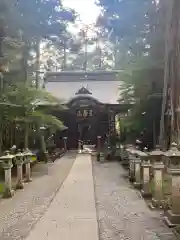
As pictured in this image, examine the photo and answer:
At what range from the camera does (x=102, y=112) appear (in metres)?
26.5

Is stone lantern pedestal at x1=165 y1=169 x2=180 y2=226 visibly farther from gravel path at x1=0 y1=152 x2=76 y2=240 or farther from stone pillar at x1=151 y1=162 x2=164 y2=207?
gravel path at x1=0 y1=152 x2=76 y2=240

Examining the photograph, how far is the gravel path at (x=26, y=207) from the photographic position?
5516 millimetres

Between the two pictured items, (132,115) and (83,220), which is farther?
(132,115)

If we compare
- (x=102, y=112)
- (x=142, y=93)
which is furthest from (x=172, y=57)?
(x=102, y=112)

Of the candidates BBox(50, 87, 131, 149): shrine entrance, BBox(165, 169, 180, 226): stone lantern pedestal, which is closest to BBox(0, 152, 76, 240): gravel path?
BBox(165, 169, 180, 226): stone lantern pedestal

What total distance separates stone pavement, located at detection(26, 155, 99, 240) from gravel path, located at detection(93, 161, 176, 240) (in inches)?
6.7

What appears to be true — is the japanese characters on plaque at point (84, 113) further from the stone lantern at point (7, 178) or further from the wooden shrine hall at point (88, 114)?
the stone lantern at point (7, 178)

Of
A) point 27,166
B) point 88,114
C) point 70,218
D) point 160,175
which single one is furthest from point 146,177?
point 88,114

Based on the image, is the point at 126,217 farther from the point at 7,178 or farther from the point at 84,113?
the point at 84,113

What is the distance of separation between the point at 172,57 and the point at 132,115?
16.2ft

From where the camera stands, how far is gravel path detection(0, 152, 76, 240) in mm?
5516

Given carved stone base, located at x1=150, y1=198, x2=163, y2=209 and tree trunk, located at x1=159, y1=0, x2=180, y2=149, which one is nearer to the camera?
carved stone base, located at x1=150, y1=198, x2=163, y2=209

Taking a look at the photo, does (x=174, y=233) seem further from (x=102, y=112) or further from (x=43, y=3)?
(x=102, y=112)

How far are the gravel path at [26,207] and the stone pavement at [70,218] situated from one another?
0.16 m
